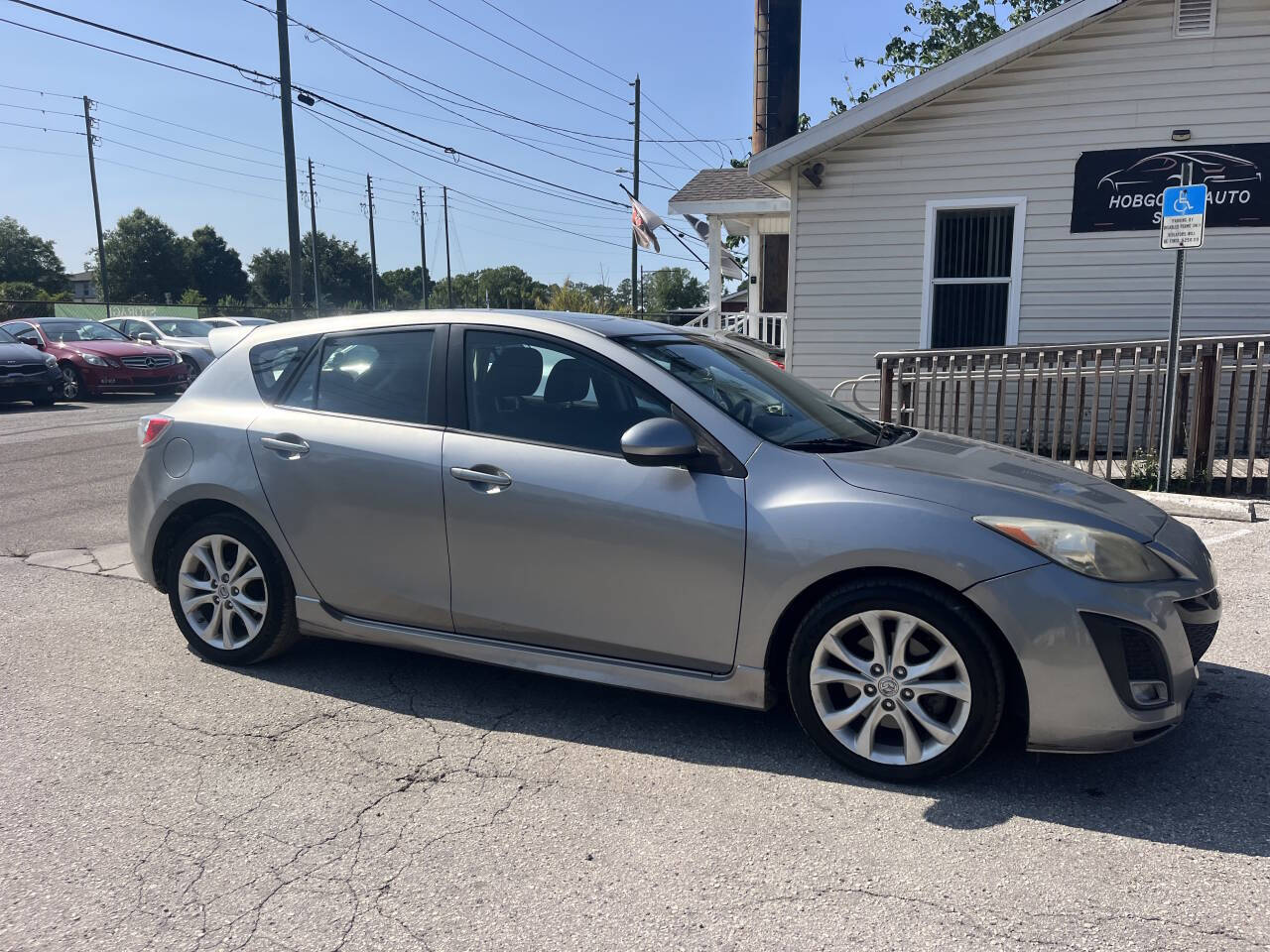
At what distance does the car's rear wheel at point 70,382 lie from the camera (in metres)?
17.6

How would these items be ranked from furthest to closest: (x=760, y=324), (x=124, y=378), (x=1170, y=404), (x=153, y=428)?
(x=124, y=378) < (x=760, y=324) < (x=1170, y=404) < (x=153, y=428)

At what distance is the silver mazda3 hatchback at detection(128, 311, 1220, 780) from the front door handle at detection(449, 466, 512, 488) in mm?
16

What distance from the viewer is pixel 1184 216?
716 centimetres

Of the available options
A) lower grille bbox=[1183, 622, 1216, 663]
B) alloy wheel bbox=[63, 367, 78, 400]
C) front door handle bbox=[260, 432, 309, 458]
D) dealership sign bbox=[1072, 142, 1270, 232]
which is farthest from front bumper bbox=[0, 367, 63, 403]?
lower grille bbox=[1183, 622, 1216, 663]

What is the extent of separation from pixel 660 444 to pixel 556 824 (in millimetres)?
1303

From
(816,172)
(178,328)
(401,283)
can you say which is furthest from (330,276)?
(816,172)

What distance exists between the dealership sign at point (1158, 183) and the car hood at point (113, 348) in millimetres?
16380

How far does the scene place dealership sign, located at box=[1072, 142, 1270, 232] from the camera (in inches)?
374

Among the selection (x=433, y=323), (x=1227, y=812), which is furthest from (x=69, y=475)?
(x=1227, y=812)

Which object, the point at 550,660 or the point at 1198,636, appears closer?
the point at 1198,636

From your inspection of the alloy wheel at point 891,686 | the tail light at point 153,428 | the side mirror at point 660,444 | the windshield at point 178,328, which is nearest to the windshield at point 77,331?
the windshield at point 178,328

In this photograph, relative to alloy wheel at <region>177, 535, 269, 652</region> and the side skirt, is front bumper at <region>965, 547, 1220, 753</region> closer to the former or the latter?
the side skirt

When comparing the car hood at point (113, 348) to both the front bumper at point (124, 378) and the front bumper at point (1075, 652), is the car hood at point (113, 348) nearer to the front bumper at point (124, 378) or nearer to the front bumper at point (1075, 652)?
the front bumper at point (124, 378)

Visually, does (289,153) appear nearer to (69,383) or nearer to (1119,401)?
(69,383)
